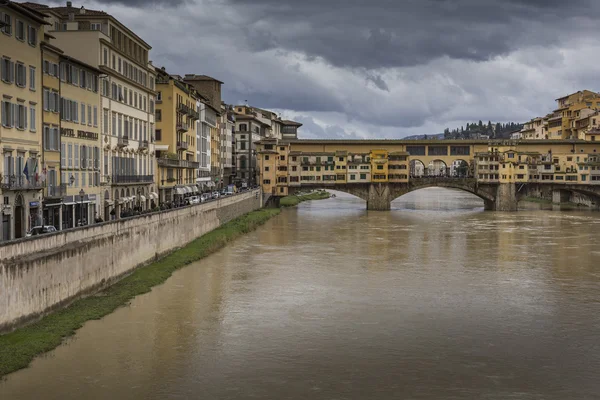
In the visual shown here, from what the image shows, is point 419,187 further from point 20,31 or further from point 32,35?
point 20,31

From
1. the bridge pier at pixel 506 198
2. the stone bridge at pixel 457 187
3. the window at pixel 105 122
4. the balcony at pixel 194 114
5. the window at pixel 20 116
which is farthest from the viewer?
the stone bridge at pixel 457 187

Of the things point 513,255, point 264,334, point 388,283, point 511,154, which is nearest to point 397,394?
point 264,334

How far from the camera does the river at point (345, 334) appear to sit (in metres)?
18.3

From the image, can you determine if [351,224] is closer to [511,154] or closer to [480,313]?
[511,154]

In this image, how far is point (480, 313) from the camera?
2669 centimetres

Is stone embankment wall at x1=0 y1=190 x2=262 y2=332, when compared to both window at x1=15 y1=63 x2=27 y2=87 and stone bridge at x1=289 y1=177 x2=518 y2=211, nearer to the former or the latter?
window at x1=15 y1=63 x2=27 y2=87

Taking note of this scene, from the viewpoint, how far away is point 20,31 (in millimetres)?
28609

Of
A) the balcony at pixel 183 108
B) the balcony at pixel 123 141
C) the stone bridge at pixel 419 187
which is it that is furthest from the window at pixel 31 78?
the stone bridge at pixel 419 187

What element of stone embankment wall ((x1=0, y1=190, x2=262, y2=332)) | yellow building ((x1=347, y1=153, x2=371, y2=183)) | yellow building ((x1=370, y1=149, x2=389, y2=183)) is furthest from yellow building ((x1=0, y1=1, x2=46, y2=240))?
yellow building ((x1=370, y1=149, x2=389, y2=183))

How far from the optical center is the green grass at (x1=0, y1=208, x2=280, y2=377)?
19.1 m

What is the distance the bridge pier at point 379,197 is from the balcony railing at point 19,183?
189 feet

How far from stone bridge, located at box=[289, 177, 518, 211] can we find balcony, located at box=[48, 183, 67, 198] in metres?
52.6

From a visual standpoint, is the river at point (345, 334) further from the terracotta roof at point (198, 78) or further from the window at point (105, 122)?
the terracotta roof at point (198, 78)

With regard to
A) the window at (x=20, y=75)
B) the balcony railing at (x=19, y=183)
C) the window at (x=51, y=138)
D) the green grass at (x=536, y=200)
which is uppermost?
the window at (x=20, y=75)
